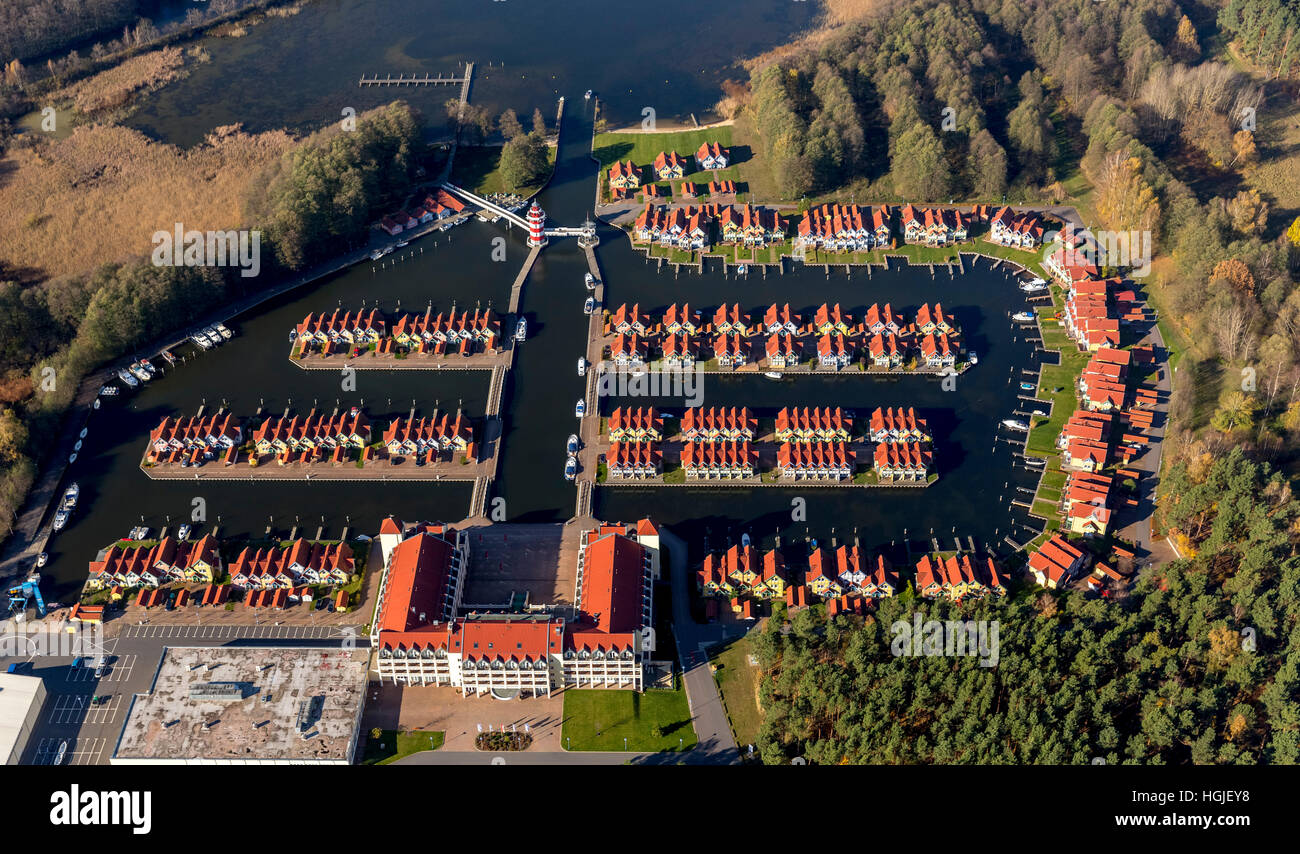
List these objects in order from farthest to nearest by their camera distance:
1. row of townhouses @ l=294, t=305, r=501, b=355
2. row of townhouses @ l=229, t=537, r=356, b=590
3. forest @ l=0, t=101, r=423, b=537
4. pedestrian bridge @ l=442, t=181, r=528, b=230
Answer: pedestrian bridge @ l=442, t=181, r=528, b=230, row of townhouses @ l=294, t=305, r=501, b=355, forest @ l=0, t=101, r=423, b=537, row of townhouses @ l=229, t=537, r=356, b=590

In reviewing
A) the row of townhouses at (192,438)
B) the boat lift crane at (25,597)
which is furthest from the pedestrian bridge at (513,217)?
the boat lift crane at (25,597)

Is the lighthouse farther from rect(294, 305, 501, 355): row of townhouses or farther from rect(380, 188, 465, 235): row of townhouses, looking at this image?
rect(294, 305, 501, 355): row of townhouses

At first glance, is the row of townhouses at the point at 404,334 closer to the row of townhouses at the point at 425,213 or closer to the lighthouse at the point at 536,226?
the lighthouse at the point at 536,226

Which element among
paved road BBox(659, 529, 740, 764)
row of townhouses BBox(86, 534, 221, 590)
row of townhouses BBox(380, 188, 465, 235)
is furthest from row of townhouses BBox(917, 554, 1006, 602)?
row of townhouses BBox(380, 188, 465, 235)

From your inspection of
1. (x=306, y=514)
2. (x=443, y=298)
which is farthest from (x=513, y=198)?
(x=306, y=514)

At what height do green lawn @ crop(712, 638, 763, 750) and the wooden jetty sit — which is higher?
the wooden jetty
